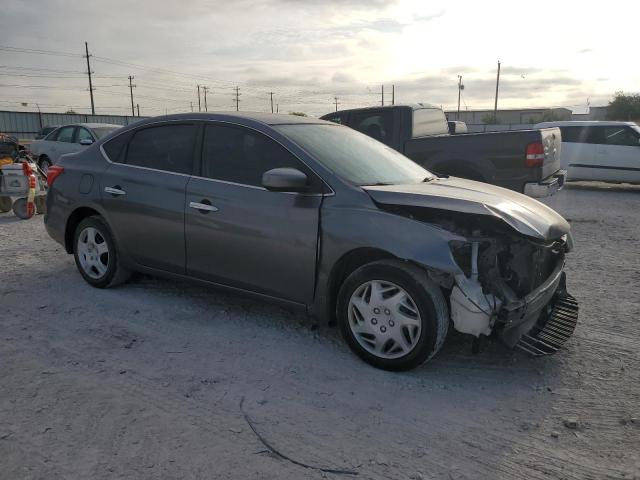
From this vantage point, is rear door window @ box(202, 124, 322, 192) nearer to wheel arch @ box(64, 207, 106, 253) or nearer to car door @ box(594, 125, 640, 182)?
wheel arch @ box(64, 207, 106, 253)

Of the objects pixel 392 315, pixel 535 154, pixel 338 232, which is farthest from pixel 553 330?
pixel 535 154

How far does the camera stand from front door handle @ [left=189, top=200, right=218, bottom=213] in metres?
4.09

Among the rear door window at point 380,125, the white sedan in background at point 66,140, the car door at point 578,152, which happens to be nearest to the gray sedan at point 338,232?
the rear door window at point 380,125

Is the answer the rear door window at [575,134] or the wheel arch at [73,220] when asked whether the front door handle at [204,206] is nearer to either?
the wheel arch at [73,220]

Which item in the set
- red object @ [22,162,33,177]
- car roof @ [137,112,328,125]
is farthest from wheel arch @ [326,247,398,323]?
red object @ [22,162,33,177]

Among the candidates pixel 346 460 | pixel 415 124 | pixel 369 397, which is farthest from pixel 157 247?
pixel 415 124

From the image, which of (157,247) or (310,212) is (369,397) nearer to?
(310,212)

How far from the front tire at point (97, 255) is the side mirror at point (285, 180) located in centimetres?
203

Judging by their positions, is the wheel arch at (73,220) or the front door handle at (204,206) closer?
the front door handle at (204,206)

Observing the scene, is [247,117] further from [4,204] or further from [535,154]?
[4,204]

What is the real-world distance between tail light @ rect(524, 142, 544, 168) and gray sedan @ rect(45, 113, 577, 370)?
3.75m

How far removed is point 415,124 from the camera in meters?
9.07

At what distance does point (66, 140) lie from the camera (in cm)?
1452

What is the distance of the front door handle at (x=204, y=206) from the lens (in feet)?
13.4
